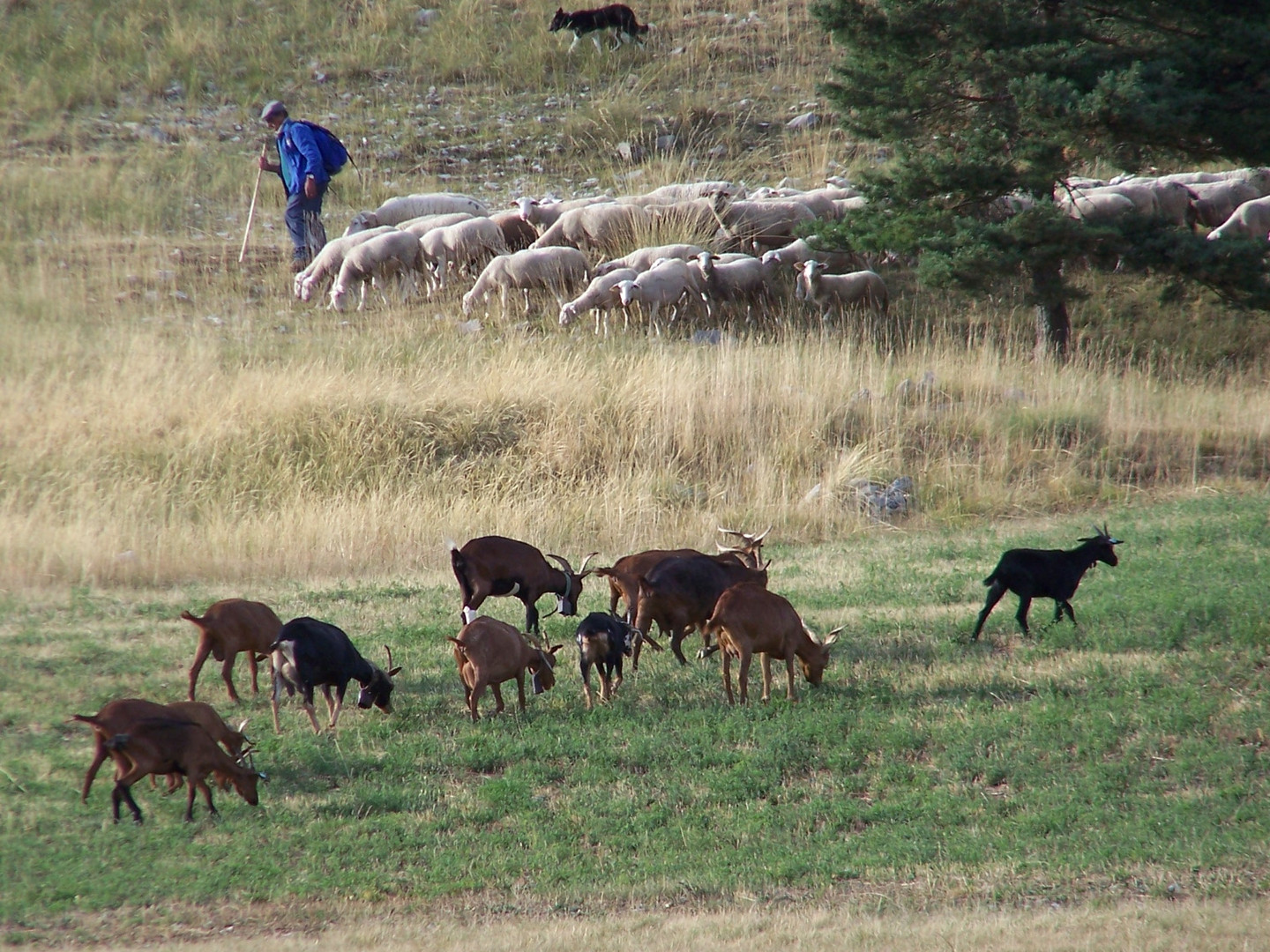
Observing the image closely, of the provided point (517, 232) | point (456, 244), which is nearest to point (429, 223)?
point (456, 244)

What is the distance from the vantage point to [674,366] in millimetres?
14539

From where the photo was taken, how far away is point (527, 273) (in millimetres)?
18188

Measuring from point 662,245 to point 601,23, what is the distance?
1246 cm

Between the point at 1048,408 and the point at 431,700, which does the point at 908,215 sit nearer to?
the point at 1048,408

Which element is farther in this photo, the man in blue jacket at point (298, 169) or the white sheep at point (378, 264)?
the man in blue jacket at point (298, 169)

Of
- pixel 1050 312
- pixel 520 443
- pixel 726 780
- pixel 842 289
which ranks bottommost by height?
pixel 726 780

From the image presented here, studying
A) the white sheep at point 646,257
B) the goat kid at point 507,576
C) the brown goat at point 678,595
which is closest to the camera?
the brown goat at point 678,595

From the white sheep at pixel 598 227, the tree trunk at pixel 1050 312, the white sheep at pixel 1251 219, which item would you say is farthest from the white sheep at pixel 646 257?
the white sheep at pixel 1251 219

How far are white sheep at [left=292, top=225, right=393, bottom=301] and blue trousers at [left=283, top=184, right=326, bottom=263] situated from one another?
0.77 metres

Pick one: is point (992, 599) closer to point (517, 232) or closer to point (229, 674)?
point (229, 674)

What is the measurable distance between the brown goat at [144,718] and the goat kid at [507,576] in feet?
6.46

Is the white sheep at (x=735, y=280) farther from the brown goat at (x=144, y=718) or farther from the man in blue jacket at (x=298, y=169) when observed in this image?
the brown goat at (x=144, y=718)

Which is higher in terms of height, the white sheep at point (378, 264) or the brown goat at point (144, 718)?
the white sheep at point (378, 264)

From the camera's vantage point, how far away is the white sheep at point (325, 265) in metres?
18.8
